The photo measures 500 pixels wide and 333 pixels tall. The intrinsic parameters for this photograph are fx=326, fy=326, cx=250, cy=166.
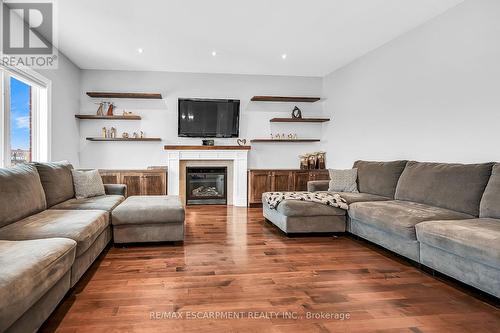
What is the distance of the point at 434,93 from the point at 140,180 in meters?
4.74

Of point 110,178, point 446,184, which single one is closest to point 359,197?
point 446,184

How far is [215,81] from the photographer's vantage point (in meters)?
6.54

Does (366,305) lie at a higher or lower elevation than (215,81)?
lower

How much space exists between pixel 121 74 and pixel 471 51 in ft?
18.4

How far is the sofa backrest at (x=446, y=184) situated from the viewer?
302 cm

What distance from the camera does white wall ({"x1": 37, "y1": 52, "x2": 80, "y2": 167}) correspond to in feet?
16.3

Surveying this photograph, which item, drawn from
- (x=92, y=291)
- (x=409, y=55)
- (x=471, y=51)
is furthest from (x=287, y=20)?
(x=92, y=291)

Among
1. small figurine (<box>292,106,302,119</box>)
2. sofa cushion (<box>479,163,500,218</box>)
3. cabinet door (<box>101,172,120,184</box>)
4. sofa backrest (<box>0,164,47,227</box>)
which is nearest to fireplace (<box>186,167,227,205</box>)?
cabinet door (<box>101,172,120,184</box>)

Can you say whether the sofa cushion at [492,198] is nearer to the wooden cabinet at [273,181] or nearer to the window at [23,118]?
the wooden cabinet at [273,181]

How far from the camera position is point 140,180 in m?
5.83

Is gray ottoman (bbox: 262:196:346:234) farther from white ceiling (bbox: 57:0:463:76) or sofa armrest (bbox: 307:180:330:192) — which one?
white ceiling (bbox: 57:0:463:76)

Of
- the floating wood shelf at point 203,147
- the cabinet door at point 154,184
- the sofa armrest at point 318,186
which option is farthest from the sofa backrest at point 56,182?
the sofa armrest at point 318,186

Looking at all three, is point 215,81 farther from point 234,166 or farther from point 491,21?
point 491,21

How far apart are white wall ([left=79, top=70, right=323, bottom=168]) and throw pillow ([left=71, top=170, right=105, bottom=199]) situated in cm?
210
